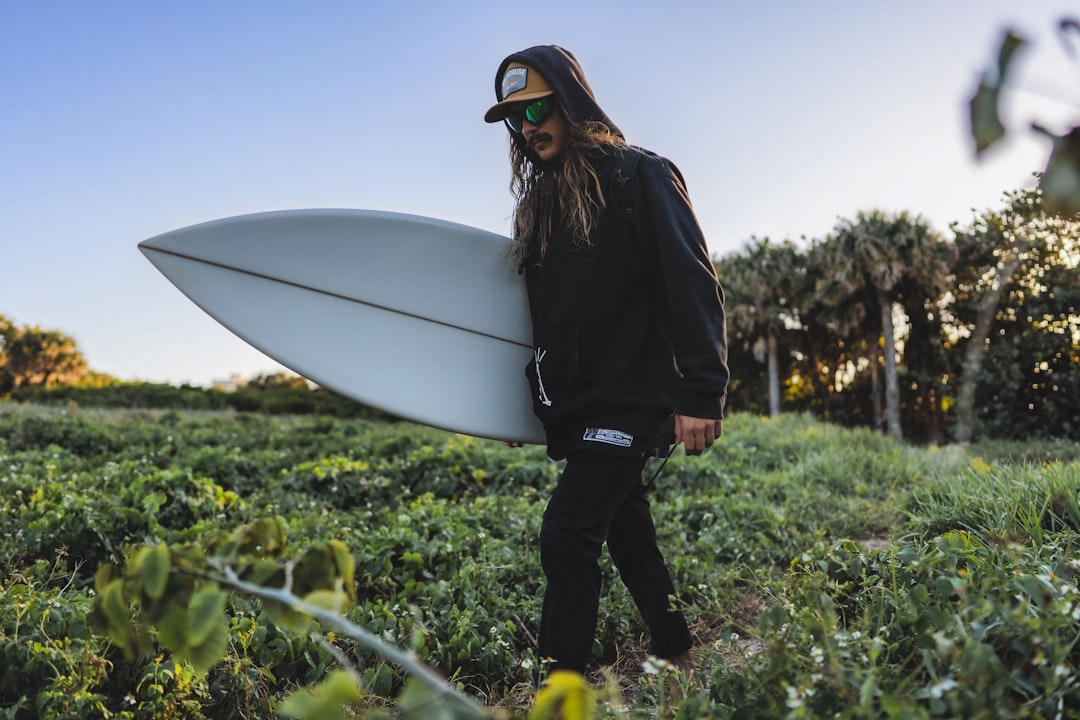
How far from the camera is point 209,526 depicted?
12.8 feet

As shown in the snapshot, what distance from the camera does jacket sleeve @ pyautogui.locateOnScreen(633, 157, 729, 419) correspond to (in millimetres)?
1916

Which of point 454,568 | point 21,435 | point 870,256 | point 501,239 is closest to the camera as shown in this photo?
point 501,239

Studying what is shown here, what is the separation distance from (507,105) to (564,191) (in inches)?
14.3

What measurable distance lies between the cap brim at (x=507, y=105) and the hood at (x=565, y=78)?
0.05 m

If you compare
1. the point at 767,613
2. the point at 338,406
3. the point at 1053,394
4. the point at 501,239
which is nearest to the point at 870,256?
the point at 1053,394

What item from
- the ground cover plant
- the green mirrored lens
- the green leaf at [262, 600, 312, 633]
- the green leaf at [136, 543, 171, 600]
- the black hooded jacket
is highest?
the green mirrored lens

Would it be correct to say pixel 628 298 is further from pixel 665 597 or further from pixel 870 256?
pixel 870 256

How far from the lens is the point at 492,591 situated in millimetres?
2990

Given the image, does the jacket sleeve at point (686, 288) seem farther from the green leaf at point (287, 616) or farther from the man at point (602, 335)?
the green leaf at point (287, 616)

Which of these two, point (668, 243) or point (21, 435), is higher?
point (668, 243)

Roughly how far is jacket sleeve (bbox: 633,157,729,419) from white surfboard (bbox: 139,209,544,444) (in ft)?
2.96

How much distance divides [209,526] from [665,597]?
284 cm

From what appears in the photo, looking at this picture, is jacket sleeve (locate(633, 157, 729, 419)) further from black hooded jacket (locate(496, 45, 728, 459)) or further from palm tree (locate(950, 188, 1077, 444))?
palm tree (locate(950, 188, 1077, 444))

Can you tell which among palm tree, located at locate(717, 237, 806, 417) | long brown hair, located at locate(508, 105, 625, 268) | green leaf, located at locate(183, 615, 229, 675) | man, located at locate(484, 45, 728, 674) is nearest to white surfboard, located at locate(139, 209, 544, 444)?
long brown hair, located at locate(508, 105, 625, 268)
